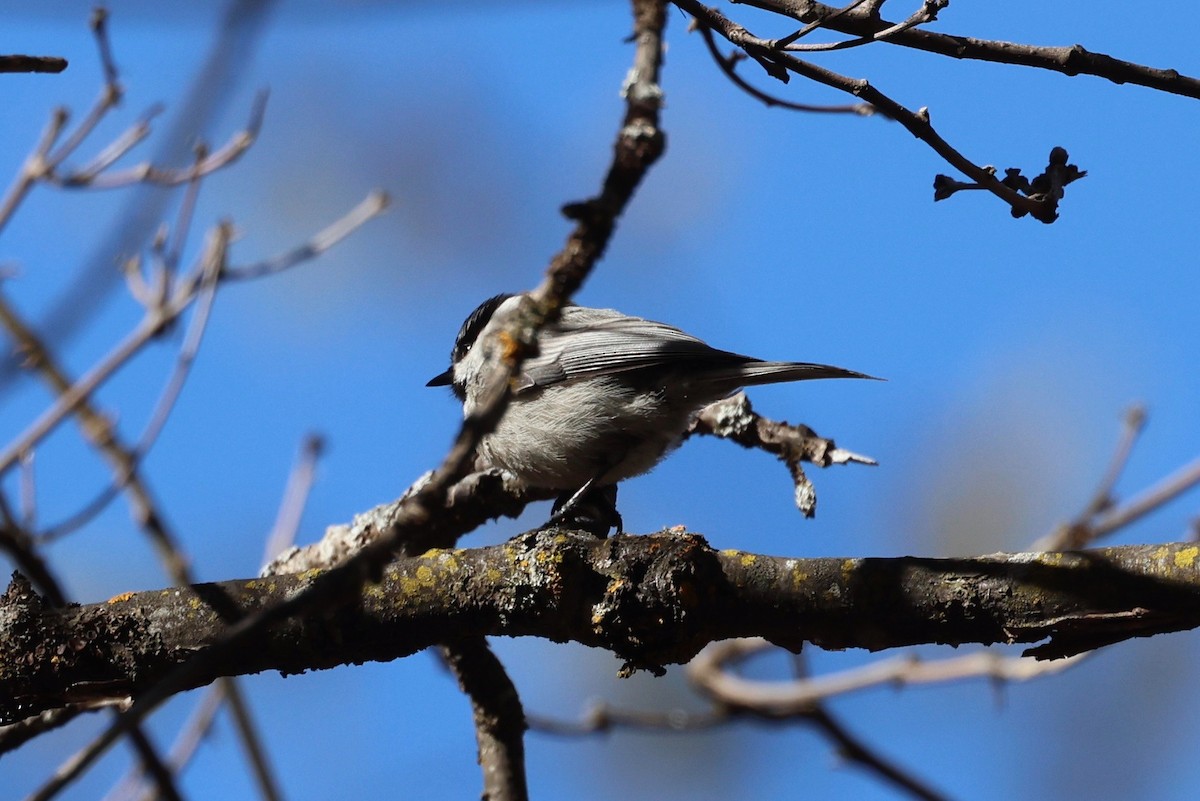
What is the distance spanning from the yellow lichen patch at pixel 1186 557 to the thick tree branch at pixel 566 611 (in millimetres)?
103

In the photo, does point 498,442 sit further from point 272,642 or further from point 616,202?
point 616,202

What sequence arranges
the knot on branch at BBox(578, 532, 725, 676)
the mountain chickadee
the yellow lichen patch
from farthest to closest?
the mountain chickadee → the knot on branch at BBox(578, 532, 725, 676) → the yellow lichen patch

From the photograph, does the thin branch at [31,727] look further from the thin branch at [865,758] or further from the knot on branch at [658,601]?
the thin branch at [865,758]

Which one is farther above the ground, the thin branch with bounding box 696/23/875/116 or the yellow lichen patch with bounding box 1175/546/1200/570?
the thin branch with bounding box 696/23/875/116

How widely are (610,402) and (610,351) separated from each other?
0.27m

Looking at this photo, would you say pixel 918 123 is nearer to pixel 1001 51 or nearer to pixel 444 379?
pixel 1001 51

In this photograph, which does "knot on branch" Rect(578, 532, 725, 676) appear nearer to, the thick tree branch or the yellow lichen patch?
the thick tree branch

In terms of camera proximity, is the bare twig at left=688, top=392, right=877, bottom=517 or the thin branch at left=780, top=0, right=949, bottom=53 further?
the bare twig at left=688, top=392, right=877, bottom=517

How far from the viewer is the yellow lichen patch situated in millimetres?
2170

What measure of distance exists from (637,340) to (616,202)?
2.44 metres

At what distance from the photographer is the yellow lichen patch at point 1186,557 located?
85.4 inches

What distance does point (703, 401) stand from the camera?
397 centimetres

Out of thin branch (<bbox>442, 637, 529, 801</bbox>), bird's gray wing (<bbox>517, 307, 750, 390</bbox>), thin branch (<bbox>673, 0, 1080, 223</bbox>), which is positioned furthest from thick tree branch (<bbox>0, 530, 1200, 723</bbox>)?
bird's gray wing (<bbox>517, 307, 750, 390</bbox>)

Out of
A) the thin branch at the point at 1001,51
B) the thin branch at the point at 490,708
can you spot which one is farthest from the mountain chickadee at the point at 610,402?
the thin branch at the point at 1001,51
